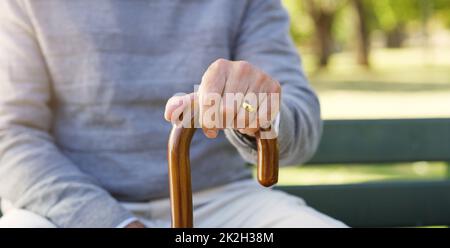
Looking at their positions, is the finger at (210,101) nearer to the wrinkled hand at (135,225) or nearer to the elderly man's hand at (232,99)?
the elderly man's hand at (232,99)

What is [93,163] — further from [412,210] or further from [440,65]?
[440,65]

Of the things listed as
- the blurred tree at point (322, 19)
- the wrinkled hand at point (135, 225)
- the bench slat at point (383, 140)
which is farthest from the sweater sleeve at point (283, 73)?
the blurred tree at point (322, 19)

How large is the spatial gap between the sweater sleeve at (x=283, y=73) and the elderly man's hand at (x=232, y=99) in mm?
348

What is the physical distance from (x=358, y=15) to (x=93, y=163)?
20865 millimetres

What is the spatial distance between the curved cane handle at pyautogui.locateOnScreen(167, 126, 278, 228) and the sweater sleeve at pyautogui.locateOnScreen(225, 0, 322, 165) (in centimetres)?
43

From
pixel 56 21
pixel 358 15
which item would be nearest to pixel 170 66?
pixel 56 21


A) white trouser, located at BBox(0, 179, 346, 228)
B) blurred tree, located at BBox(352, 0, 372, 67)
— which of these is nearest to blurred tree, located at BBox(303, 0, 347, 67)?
blurred tree, located at BBox(352, 0, 372, 67)

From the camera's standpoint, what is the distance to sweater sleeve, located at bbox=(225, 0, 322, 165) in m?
1.53

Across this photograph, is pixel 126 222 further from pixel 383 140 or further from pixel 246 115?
pixel 383 140

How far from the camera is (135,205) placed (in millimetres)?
1768

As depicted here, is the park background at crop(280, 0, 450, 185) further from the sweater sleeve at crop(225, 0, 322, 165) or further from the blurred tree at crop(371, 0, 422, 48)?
the sweater sleeve at crop(225, 0, 322, 165)

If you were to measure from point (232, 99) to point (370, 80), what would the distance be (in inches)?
739

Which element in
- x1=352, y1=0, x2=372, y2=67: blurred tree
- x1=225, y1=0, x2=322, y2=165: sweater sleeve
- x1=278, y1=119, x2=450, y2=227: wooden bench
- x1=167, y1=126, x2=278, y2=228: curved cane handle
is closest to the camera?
x1=167, y1=126, x2=278, y2=228: curved cane handle

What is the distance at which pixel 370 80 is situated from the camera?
1934 cm
